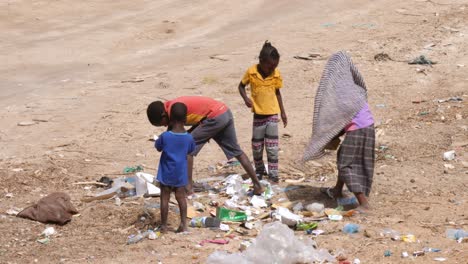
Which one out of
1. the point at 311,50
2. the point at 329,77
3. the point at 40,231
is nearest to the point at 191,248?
the point at 40,231

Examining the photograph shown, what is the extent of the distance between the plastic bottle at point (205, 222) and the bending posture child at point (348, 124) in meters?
1.10

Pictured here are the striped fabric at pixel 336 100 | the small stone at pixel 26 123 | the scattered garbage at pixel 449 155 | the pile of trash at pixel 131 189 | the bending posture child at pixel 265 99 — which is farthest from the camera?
the small stone at pixel 26 123

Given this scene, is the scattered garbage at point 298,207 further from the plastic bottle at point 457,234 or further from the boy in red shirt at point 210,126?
the plastic bottle at point 457,234

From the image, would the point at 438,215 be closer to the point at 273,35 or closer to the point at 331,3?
the point at 273,35

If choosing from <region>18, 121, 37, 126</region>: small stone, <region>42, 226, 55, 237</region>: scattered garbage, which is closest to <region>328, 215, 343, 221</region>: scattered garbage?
<region>42, 226, 55, 237</region>: scattered garbage

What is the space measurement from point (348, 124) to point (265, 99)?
1070 mm

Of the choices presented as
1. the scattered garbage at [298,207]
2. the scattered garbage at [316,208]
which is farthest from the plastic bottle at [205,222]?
the scattered garbage at [316,208]

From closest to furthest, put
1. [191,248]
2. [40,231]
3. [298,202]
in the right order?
1. [191,248]
2. [40,231]
3. [298,202]

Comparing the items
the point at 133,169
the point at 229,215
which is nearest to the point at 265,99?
the point at 229,215

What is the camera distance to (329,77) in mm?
6734

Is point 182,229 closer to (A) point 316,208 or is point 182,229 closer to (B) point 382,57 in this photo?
(A) point 316,208

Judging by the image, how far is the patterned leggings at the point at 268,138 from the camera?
24.7ft

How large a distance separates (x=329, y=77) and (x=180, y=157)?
1528 mm

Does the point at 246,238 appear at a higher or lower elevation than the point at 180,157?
lower
